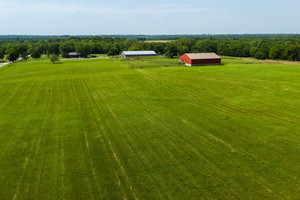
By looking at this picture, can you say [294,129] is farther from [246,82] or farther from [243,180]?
[246,82]

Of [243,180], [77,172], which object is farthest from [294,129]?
[77,172]

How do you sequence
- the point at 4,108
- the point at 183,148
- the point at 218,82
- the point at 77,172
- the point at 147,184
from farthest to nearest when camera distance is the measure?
the point at 218,82 < the point at 4,108 < the point at 183,148 < the point at 77,172 < the point at 147,184

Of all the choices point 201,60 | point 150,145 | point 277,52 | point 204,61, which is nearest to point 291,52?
point 277,52

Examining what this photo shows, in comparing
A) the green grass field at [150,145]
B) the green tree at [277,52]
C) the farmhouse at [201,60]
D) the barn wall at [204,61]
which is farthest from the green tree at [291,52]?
the green grass field at [150,145]

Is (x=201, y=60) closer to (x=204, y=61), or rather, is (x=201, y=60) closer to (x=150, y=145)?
(x=204, y=61)

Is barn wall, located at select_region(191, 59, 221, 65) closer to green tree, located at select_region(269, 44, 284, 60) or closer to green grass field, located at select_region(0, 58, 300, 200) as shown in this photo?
green tree, located at select_region(269, 44, 284, 60)

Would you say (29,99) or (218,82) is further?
(218,82)

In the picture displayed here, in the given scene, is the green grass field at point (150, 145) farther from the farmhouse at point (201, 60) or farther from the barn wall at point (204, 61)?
the barn wall at point (204, 61)

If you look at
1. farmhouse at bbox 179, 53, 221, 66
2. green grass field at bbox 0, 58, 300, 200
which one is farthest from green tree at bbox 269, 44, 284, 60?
green grass field at bbox 0, 58, 300, 200

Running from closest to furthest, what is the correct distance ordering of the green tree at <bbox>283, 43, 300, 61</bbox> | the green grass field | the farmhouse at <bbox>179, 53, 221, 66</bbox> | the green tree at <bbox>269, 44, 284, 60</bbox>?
1. the green grass field
2. the farmhouse at <bbox>179, 53, 221, 66</bbox>
3. the green tree at <bbox>283, 43, 300, 61</bbox>
4. the green tree at <bbox>269, 44, 284, 60</bbox>
